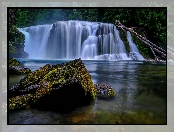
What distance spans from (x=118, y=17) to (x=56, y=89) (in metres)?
1.93

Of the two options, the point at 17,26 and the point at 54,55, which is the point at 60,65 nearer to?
the point at 54,55

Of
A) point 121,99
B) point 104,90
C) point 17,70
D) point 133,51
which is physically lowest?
point 121,99

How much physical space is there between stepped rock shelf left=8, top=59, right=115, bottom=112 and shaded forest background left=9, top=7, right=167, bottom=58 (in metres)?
0.92

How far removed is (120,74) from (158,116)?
1068 millimetres

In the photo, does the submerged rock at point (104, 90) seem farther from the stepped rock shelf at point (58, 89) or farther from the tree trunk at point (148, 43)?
the tree trunk at point (148, 43)

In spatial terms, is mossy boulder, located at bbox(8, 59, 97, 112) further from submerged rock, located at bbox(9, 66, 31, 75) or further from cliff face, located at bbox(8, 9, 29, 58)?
cliff face, located at bbox(8, 9, 29, 58)

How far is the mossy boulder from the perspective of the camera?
4453mm

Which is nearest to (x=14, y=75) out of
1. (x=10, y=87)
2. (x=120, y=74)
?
(x=10, y=87)

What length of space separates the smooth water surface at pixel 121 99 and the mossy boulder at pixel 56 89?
0.11 m

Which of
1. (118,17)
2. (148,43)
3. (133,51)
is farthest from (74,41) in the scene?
(148,43)

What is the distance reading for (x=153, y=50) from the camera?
491cm

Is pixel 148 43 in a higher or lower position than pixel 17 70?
higher

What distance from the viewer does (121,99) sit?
4688mm

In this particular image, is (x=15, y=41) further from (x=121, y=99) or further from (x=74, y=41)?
(x=121, y=99)
